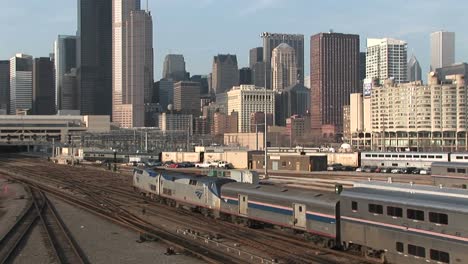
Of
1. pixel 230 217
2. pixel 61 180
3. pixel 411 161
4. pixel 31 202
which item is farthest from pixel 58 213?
pixel 411 161

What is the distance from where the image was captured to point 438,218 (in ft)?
81.1

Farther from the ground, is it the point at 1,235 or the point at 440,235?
the point at 440,235

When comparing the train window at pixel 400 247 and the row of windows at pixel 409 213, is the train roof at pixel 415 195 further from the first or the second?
the train window at pixel 400 247

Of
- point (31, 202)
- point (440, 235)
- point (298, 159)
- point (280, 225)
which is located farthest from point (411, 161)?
point (440, 235)

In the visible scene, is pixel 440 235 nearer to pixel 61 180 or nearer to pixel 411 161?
pixel 61 180

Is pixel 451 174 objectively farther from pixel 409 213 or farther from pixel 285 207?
pixel 409 213

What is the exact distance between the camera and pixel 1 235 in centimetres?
4041

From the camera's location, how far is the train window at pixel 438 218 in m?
24.3

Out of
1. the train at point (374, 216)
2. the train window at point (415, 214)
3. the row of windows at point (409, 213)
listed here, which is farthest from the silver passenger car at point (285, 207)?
the train window at point (415, 214)

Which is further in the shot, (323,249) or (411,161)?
(411,161)

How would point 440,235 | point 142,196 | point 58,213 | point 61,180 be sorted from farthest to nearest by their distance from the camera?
1. point 61,180
2. point 142,196
3. point 58,213
4. point 440,235

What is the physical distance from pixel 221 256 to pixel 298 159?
261 ft

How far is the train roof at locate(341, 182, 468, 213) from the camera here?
81.3ft

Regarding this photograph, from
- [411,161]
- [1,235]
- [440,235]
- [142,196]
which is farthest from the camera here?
[411,161]
